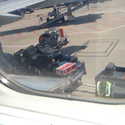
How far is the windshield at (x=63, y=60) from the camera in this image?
1456 mm

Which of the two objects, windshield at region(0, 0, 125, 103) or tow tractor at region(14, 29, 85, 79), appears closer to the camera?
windshield at region(0, 0, 125, 103)

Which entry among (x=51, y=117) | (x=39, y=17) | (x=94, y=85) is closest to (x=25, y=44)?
(x=39, y=17)

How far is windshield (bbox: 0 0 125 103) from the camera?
146 cm

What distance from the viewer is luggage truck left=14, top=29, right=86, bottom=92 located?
5.24 feet

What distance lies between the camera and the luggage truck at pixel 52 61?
1.60 meters

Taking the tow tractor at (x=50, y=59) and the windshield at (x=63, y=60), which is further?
the tow tractor at (x=50, y=59)

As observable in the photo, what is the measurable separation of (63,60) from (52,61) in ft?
0.31

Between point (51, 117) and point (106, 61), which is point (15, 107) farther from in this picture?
point (106, 61)

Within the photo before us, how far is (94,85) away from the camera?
151 centimetres

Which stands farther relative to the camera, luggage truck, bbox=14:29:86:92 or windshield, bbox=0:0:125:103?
luggage truck, bbox=14:29:86:92

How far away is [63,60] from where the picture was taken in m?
1.77

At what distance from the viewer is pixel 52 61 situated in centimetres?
169

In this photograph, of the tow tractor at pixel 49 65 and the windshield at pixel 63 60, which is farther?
the tow tractor at pixel 49 65

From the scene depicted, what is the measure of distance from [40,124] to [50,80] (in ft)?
1.13
